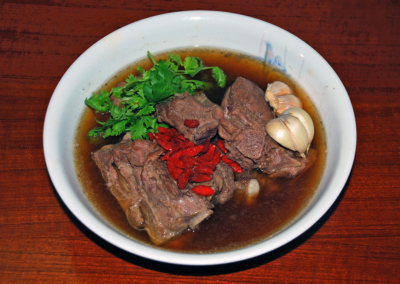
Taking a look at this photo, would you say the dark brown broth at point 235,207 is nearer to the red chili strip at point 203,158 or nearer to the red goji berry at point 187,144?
the red chili strip at point 203,158

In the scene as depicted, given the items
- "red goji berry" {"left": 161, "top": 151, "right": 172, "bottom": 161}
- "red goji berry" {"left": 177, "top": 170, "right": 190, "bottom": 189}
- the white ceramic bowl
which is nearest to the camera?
the white ceramic bowl

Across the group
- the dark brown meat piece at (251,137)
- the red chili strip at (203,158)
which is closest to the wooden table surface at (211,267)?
the dark brown meat piece at (251,137)

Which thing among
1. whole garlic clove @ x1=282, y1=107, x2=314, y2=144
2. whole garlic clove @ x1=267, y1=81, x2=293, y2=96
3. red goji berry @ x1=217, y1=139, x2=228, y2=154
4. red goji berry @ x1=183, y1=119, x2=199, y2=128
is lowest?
red goji berry @ x1=217, y1=139, x2=228, y2=154

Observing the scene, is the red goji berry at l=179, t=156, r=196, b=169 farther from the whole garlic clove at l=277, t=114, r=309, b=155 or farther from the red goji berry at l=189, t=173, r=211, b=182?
the whole garlic clove at l=277, t=114, r=309, b=155

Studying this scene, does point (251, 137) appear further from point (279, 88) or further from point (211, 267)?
point (211, 267)

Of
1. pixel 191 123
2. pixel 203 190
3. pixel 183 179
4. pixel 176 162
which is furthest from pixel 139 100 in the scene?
pixel 203 190

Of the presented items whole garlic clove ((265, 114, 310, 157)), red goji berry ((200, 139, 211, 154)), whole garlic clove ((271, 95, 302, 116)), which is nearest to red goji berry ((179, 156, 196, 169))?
red goji berry ((200, 139, 211, 154))

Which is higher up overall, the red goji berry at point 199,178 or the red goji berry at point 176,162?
the red goji berry at point 176,162
